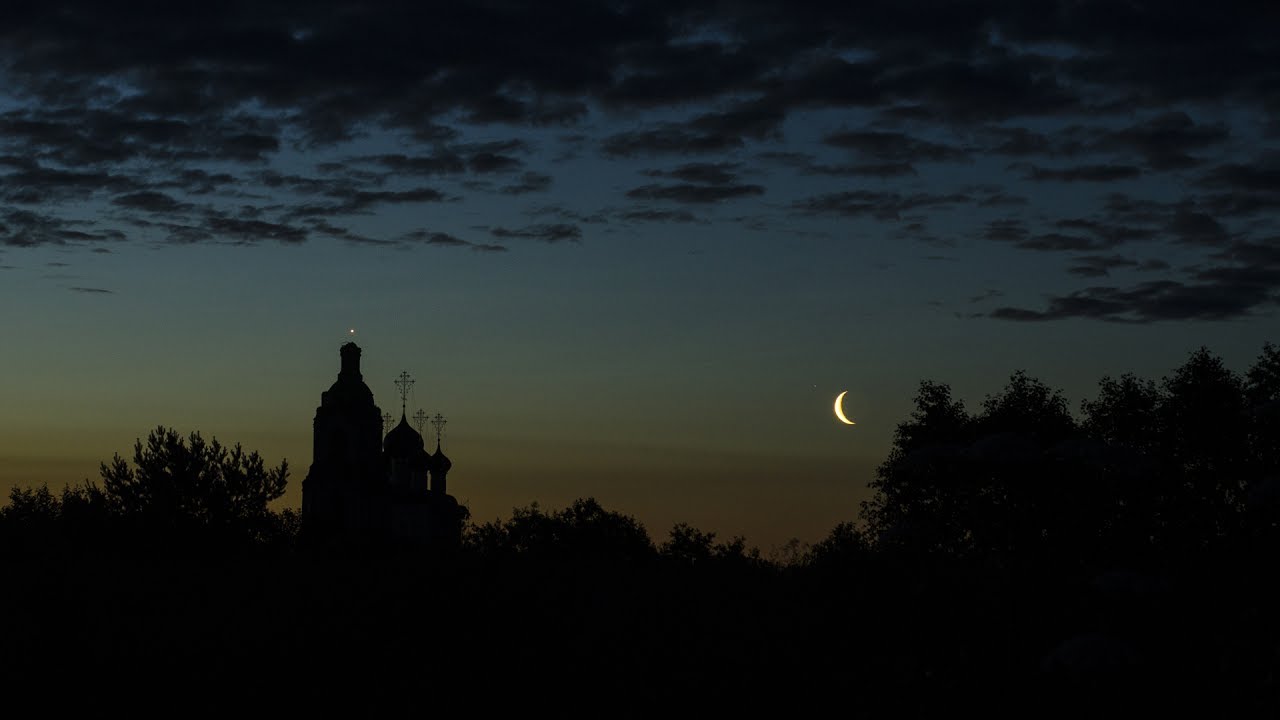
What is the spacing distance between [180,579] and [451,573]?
5.07m

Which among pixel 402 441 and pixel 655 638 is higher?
pixel 402 441

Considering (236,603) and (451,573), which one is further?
(451,573)

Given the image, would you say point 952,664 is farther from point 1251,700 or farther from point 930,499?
point 930,499

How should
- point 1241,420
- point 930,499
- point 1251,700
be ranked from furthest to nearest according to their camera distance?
1. point 930,499
2. point 1241,420
3. point 1251,700

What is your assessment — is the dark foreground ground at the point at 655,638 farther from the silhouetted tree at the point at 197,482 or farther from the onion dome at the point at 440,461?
the onion dome at the point at 440,461

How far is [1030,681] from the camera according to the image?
18.4 meters

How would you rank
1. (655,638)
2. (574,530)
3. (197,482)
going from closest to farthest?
(655,638) < (197,482) < (574,530)

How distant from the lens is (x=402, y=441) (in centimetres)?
9475

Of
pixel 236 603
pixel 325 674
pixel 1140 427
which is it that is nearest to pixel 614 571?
pixel 236 603

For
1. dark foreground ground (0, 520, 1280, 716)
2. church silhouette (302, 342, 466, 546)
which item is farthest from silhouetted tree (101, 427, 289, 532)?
dark foreground ground (0, 520, 1280, 716)

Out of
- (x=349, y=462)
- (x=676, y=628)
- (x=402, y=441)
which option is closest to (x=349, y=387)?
(x=349, y=462)

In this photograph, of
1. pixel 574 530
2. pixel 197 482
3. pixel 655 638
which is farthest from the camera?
pixel 574 530

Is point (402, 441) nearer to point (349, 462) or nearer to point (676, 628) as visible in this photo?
point (349, 462)

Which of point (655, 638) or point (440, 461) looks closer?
point (655, 638)
